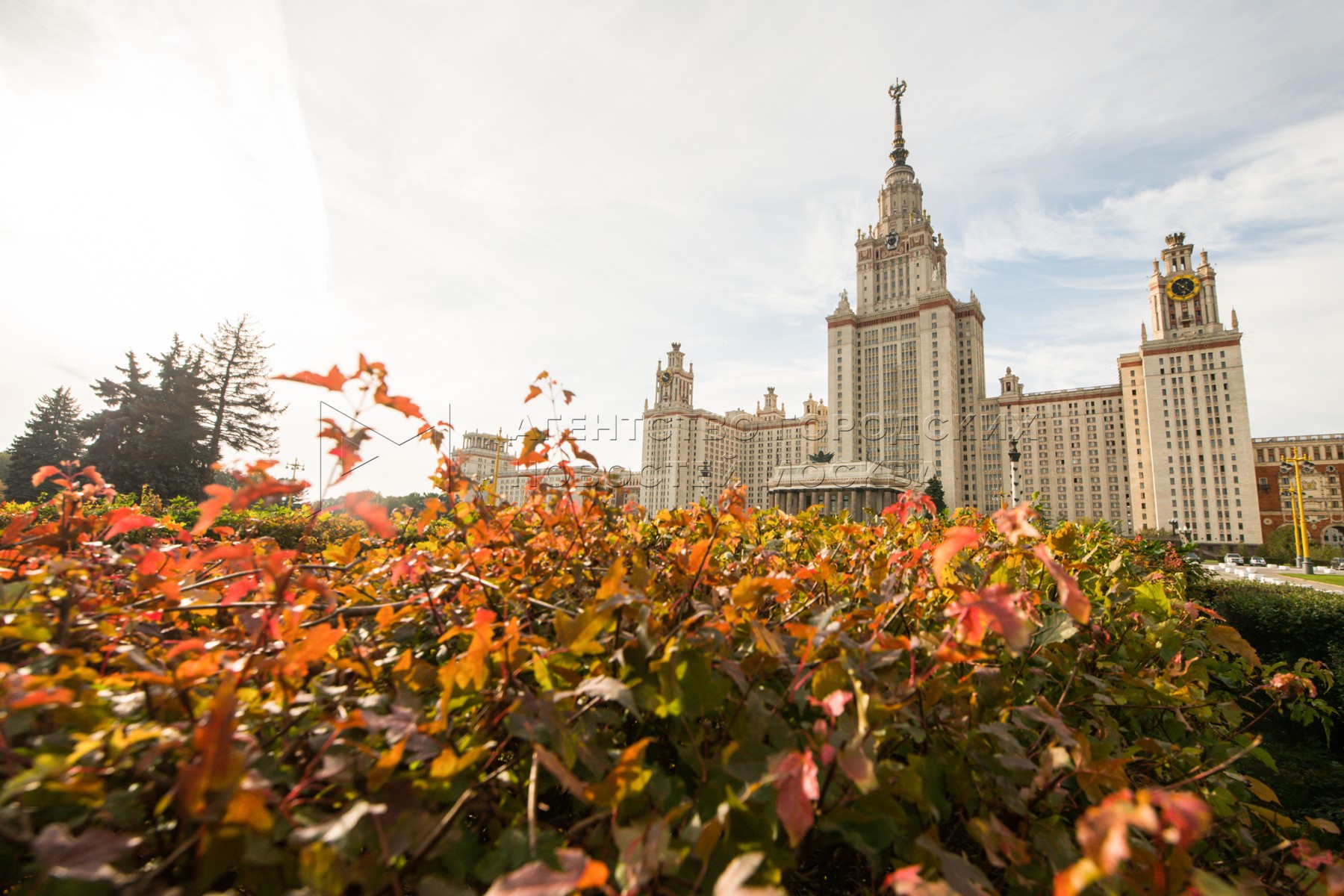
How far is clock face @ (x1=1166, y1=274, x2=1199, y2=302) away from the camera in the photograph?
6103 centimetres

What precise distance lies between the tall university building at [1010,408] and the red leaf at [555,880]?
181 feet

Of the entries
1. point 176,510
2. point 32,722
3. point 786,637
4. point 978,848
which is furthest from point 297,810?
point 176,510

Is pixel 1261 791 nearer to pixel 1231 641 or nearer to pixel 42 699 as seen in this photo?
pixel 1231 641

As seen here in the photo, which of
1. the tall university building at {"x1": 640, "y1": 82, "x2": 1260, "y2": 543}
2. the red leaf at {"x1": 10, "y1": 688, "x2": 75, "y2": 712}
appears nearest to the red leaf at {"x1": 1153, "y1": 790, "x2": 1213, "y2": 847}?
the red leaf at {"x1": 10, "y1": 688, "x2": 75, "y2": 712}

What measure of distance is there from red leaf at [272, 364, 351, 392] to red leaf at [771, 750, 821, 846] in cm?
88

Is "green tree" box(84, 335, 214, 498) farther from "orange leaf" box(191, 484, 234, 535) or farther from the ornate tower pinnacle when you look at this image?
the ornate tower pinnacle

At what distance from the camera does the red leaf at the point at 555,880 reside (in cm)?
50

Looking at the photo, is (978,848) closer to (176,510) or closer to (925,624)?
(925,624)

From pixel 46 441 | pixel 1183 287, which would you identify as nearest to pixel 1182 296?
pixel 1183 287

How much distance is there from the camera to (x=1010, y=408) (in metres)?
65.7

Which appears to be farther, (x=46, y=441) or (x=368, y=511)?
(x=46, y=441)

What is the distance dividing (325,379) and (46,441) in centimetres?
4358

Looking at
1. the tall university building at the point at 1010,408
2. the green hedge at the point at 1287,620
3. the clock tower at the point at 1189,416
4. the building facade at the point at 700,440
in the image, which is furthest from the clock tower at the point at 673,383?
the green hedge at the point at 1287,620

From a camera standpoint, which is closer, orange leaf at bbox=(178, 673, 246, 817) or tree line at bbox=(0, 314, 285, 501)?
orange leaf at bbox=(178, 673, 246, 817)
